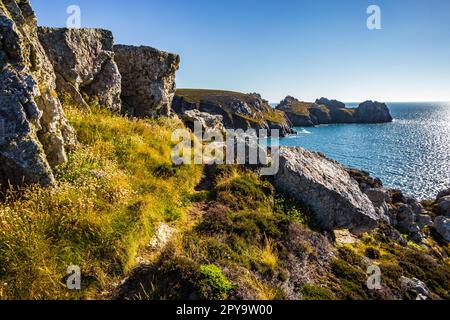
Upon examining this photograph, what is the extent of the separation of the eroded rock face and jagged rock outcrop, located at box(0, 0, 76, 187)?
28.0 feet

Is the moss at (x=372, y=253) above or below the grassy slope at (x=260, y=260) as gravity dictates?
below

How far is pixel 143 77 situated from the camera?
773 inches

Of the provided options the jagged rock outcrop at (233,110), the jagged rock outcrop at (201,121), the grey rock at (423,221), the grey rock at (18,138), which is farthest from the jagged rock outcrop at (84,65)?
the jagged rock outcrop at (233,110)

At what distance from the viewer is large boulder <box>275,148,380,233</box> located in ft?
44.8

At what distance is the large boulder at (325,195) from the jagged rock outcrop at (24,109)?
32.9 ft

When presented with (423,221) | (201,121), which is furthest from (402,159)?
(201,121)

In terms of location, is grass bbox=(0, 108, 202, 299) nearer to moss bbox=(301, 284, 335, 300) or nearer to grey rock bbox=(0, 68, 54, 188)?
grey rock bbox=(0, 68, 54, 188)

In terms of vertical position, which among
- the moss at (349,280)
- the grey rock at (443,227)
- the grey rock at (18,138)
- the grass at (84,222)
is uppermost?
the grey rock at (18,138)

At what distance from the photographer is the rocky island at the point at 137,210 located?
7016mm

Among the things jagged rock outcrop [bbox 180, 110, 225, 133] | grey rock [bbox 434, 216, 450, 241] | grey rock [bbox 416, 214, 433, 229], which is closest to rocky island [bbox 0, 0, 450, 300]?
jagged rock outcrop [bbox 180, 110, 225, 133]

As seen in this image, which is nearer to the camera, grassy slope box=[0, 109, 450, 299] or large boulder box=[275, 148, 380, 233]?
grassy slope box=[0, 109, 450, 299]

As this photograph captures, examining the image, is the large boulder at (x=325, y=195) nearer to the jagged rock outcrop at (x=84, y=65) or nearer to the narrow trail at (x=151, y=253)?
the narrow trail at (x=151, y=253)

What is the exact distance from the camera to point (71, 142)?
10906 millimetres

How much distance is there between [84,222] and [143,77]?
14.2m
